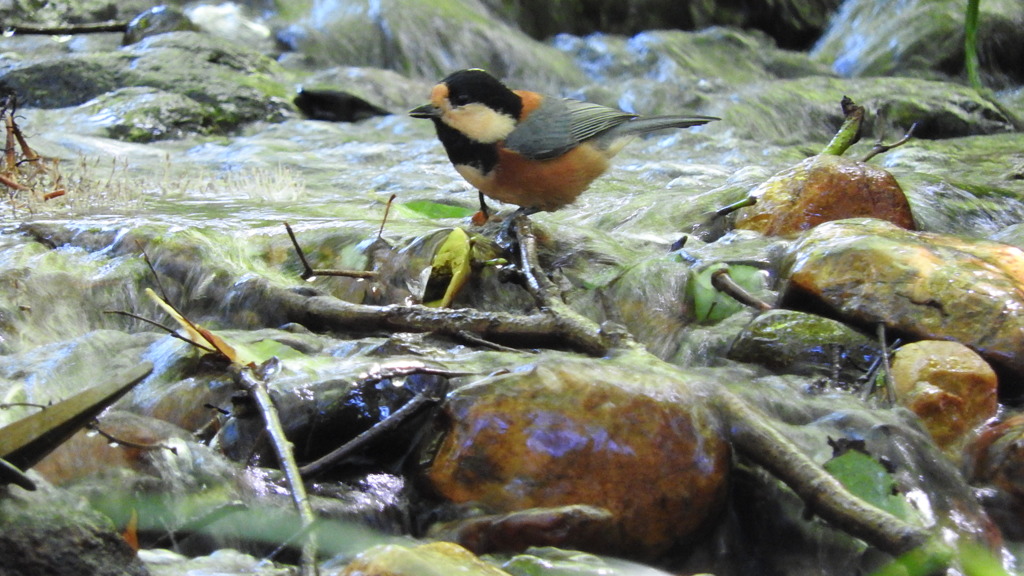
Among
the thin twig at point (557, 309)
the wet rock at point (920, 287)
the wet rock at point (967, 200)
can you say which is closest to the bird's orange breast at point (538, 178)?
the thin twig at point (557, 309)

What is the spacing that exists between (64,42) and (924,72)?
12.9 meters

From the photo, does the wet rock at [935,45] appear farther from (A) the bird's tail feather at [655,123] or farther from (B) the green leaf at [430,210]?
(B) the green leaf at [430,210]

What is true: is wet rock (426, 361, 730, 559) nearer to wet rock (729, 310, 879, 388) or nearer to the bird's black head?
wet rock (729, 310, 879, 388)

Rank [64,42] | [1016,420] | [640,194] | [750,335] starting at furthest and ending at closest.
Answer: [64,42]
[640,194]
[750,335]
[1016,420]

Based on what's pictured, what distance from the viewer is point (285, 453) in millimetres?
2004

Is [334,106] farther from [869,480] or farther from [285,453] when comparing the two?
[869,480]

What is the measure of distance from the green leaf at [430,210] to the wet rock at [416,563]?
10.3 ft

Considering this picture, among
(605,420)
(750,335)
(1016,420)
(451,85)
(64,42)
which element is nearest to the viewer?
(605,420)

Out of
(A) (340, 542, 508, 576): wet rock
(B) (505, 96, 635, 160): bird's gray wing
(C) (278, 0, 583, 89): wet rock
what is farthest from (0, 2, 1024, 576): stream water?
(C) (278, 0, 583, 89): wet rock

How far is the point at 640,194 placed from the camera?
6.16m

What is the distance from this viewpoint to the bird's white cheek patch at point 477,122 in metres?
4.00

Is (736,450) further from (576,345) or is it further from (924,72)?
(924,72)

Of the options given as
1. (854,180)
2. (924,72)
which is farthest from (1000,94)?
(854,180)

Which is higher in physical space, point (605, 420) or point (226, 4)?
point (605, 420)
